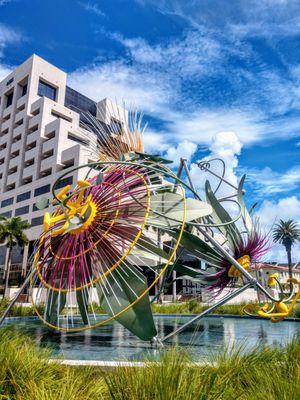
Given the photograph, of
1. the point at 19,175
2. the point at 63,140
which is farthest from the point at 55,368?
the point at 19,175

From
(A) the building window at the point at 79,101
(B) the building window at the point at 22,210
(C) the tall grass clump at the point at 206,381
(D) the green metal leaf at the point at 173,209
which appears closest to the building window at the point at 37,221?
(B) the building window at the point at 22,210

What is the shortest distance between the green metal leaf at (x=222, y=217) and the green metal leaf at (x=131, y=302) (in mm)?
2756

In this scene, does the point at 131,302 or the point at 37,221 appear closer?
the point at 131,302

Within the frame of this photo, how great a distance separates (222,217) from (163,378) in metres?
4.97

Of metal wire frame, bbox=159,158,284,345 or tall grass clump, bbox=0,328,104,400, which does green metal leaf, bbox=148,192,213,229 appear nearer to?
metal wire frame, bbox=159,158,284,345

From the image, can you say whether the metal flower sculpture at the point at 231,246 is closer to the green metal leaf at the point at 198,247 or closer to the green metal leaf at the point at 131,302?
the green metal leaf at the point at 198,247

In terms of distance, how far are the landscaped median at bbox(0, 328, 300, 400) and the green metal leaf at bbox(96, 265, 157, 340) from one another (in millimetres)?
1168

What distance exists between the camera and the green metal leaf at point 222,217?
7812 millimetres

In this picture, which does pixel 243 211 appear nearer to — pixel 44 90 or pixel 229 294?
pixel 229 294

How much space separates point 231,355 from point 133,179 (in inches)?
128

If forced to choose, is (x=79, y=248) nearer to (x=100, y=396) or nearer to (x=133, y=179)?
(x=133, y=179)

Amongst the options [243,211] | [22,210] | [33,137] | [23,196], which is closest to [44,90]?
[33,137]

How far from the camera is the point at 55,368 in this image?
4215 millimetres

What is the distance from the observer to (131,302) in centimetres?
554
